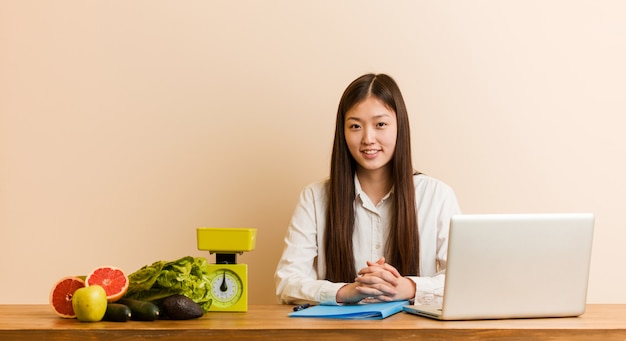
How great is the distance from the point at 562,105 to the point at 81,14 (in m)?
2.02

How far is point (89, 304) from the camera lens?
2006 millimetres

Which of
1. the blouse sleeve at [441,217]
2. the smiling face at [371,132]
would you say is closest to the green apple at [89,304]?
the smiling face at [371,132]

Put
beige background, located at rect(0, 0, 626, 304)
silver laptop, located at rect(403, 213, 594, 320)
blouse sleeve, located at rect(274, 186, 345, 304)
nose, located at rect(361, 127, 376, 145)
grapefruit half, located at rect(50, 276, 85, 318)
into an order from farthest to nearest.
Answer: beige background, located at rect(0, 0, 626, 304)
nose, located at rect(361, 127, 376, 145)
blouse sleeve, located at rect(274, 186, 345, 304)
grapefruit half, located at rect(50, 276, 85, 318)
silver laptop, located at rect(403, 213, 594, 320)

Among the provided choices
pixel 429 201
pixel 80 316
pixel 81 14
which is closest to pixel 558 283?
pixel 429 201

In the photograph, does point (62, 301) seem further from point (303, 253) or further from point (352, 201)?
point (352, 201)

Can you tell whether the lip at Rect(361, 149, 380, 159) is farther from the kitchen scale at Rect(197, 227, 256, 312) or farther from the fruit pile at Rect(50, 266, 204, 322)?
the fruit pile at Rect(50, 266, 204, 322)

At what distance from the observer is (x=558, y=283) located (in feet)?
6.70

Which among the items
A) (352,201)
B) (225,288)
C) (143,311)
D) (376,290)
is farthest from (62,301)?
(352,201)

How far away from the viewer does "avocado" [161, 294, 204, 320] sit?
2.05m

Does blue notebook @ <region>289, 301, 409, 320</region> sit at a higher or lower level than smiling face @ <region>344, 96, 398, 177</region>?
lower

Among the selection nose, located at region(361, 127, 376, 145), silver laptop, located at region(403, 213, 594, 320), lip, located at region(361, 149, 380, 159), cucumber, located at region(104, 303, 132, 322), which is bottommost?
cucumber, located at region(104, 303, 132, 322)

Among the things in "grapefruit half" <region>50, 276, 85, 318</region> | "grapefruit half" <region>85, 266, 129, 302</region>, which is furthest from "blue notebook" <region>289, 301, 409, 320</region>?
"grapefruit half" <region>50, 276, 85, 318</region>

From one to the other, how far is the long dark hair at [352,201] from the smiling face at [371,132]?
0.09 ft

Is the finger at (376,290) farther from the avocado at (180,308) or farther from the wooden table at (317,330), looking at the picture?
the avocado at (180,308)
